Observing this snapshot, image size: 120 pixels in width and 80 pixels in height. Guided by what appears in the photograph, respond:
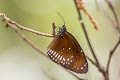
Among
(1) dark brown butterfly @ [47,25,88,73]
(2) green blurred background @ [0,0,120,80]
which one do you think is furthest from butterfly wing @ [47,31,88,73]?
(2) green blurred background @ [0,0,120,80]

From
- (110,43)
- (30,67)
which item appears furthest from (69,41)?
(30,67)

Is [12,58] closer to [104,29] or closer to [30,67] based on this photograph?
[30,67]

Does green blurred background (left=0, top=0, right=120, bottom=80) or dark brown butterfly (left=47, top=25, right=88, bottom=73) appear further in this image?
green blurred background (left=0, top=0, right=120, bottom=80)

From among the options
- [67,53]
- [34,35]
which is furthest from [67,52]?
[34,35]

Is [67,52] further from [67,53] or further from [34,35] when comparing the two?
[34,35]

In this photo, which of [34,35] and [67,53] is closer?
[67,53]

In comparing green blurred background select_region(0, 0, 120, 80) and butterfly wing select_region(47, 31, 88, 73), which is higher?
butterfly wing select_region(47, 31, 88, 73)

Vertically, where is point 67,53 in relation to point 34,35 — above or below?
above

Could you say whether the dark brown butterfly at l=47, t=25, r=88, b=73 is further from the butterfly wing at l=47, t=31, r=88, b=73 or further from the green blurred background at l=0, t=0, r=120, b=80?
the green blurred background at l=0, t=0, r=120, b=80
